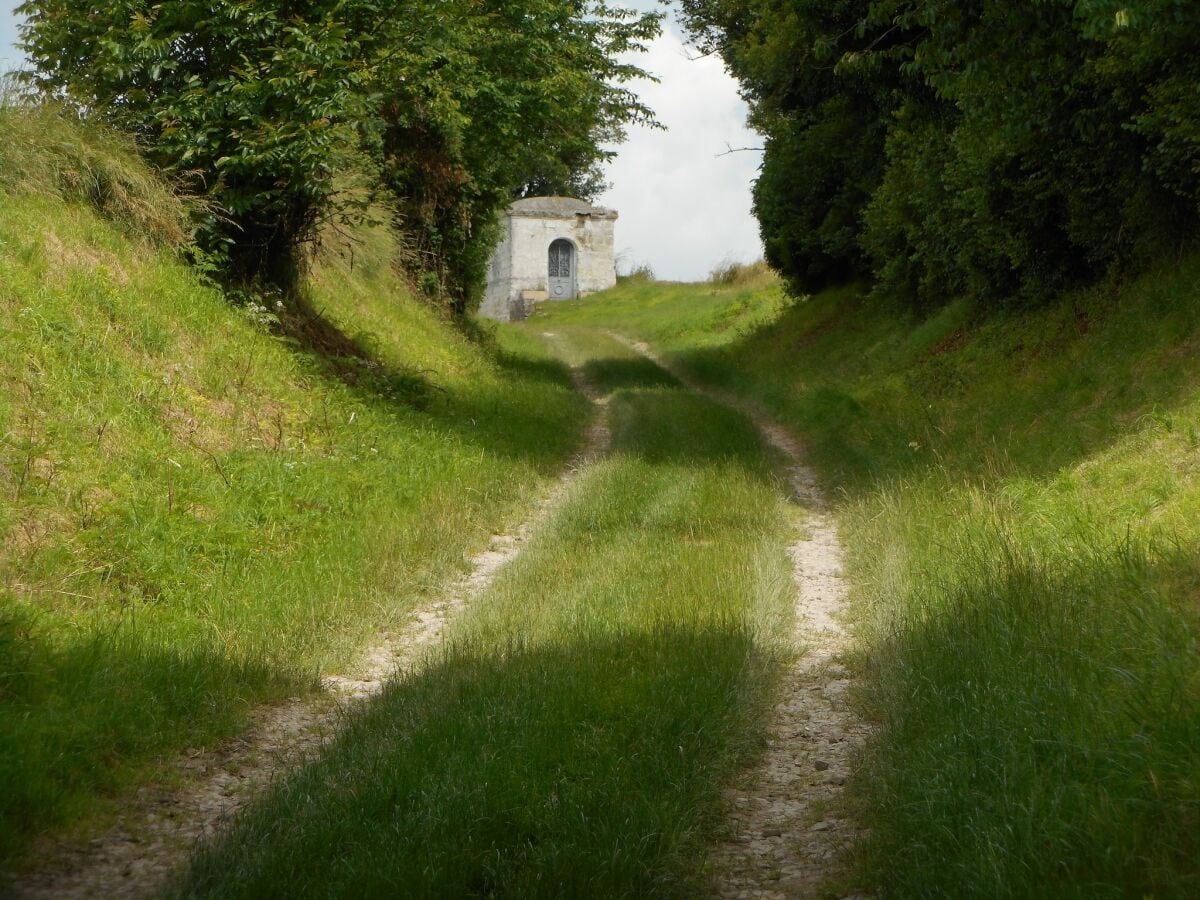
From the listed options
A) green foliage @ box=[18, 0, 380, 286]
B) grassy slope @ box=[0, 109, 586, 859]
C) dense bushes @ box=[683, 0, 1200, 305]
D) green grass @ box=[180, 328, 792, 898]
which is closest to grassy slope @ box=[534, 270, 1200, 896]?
green grass @ box=[180, 328, 792, 898]

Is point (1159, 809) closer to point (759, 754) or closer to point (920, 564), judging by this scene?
point (759, 754)

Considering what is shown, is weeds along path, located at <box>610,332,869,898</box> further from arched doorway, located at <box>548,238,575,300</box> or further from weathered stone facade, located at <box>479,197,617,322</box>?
arched doorway, located at <box>548,238,575,300</box>

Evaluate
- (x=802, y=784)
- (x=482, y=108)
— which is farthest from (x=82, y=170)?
(x=802, y=784)

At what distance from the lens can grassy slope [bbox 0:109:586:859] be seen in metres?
6.00

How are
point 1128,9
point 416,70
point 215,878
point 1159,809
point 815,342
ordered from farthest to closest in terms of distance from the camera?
1. point 815,342
2. point 416,70
3. point 1128,9
4. point 215,878
5. point 1159,809

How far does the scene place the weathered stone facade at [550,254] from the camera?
59812mm

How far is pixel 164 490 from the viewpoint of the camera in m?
9.09

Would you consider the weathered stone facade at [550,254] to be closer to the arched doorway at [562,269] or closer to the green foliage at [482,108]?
the arched doorway at [562,269]

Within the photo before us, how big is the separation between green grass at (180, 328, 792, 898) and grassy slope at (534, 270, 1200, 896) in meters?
0.77

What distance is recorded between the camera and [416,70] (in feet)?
53.7

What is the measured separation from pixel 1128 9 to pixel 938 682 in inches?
203

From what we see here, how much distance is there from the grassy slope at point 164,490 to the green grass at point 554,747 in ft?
3.06

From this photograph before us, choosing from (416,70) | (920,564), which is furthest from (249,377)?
(920,564)

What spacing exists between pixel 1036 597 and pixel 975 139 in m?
10.9
